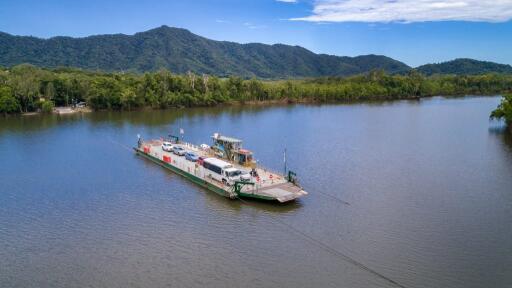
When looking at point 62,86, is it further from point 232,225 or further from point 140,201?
point 232,225

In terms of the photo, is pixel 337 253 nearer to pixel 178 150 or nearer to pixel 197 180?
pixel 197 180

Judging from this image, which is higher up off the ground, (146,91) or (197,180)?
(146,91)

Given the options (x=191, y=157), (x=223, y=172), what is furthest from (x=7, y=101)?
(x=223, y=172)

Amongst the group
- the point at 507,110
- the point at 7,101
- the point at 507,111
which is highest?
the point at 7,101

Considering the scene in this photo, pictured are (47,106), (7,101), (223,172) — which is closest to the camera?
(223,172)

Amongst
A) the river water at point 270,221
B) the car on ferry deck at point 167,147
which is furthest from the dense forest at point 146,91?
the car on ferry deck at point 167,147

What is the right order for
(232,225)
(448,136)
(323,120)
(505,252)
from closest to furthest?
(505,252), (232,225), (448,136), (323,120)

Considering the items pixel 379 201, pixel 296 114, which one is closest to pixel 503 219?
pixel 379 201
